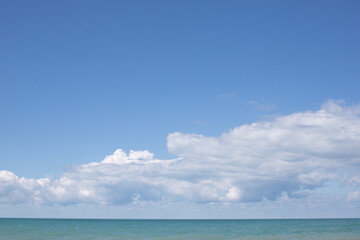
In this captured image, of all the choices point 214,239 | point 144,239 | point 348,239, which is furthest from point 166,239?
point 348,239

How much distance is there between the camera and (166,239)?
52.9 metres

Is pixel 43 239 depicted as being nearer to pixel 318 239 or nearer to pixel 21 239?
pixel 21 239

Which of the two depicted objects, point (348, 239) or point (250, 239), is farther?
point (250, 239)

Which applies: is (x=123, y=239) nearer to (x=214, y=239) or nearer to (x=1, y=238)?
(x=214, y=239)

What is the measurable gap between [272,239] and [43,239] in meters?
34.4

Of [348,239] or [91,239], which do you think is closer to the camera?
[348,239]

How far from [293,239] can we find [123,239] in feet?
83.1

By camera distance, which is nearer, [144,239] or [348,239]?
[348,239]

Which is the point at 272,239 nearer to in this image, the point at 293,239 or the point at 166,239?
the point at 293,239

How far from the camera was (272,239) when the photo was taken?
51031mm

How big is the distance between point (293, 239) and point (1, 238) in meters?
42.9

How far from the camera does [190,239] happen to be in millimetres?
52406

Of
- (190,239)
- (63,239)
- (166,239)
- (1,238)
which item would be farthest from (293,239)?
(1,238)

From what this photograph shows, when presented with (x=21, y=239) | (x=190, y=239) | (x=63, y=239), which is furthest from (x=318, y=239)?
(x=21, y=239)
